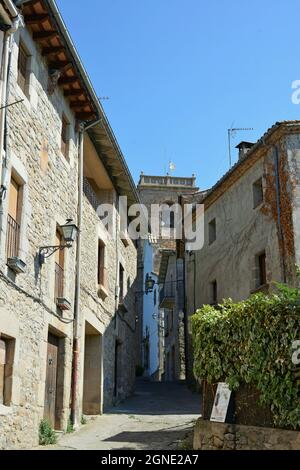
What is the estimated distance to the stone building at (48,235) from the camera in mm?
8883

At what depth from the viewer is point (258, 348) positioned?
839cm

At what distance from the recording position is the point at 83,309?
13273mm

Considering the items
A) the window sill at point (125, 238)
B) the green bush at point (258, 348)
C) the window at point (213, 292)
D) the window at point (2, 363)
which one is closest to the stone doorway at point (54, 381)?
the window at point (2, 363)

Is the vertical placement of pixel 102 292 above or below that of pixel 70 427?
above

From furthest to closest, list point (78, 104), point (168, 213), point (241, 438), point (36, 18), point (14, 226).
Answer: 1. point (168, 213)
2. point (78, 104)
3. point (36, 18)
4. point (14, 226)
5. point (241, 438)

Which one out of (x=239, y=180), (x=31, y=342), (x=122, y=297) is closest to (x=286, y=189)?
(x=239, y=180)

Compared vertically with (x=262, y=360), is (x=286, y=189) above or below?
above

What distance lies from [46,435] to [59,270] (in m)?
3.12

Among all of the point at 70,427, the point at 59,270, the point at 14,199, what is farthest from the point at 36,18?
the point at 70,427

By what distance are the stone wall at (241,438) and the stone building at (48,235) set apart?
8.84 feet

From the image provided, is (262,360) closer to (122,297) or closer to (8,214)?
(8,214)

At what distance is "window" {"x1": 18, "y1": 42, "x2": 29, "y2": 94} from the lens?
10094mm

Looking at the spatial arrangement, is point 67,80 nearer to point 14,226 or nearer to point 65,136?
point 65,136

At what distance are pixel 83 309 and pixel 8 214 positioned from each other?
15.5 feet
